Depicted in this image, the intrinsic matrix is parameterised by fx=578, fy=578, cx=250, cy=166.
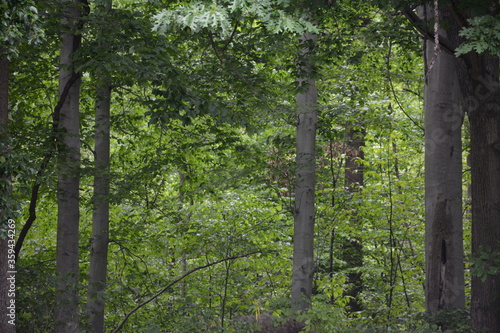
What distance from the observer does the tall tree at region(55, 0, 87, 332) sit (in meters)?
7.32

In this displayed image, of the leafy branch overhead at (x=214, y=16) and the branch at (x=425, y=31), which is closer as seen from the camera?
the leafy branch overhead at (x=214, y=16)

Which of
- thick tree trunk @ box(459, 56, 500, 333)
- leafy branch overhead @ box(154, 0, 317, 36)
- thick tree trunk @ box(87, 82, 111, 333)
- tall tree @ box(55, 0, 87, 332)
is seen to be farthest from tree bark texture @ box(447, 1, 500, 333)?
thick tree trunk @ box(87, 82, 111, 333)

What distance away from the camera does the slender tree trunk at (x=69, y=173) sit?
24.0 feet

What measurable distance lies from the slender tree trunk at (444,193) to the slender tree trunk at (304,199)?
195cm

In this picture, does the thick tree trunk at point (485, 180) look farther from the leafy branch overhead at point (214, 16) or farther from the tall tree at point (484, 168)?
the leafy branch overhead at point (214, 16)

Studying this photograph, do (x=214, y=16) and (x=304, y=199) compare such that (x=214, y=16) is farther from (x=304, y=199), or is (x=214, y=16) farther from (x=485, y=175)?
(x=304, y=199)

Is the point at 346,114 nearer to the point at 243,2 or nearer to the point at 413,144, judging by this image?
the point at 413,144

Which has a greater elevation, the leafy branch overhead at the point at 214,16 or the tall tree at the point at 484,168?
the leafy branch overhead at the point at 214,16

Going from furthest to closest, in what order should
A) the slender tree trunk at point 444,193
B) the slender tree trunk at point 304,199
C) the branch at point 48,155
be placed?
the slender tree trunk at point 304,199 → the slender tree trunk at point 444,193 → the branch at point 48,155

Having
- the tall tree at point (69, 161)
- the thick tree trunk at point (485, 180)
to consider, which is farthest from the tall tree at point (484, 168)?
the tall tree at point (69, 161)

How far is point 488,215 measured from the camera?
664cm

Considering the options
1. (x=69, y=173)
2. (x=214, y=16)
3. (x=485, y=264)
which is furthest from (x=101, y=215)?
(x=485, y=264)

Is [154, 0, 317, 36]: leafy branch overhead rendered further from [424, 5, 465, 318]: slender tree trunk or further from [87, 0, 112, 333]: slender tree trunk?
[87, 0, 112, 333]: slender tree trunk

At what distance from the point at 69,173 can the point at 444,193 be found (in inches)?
196
